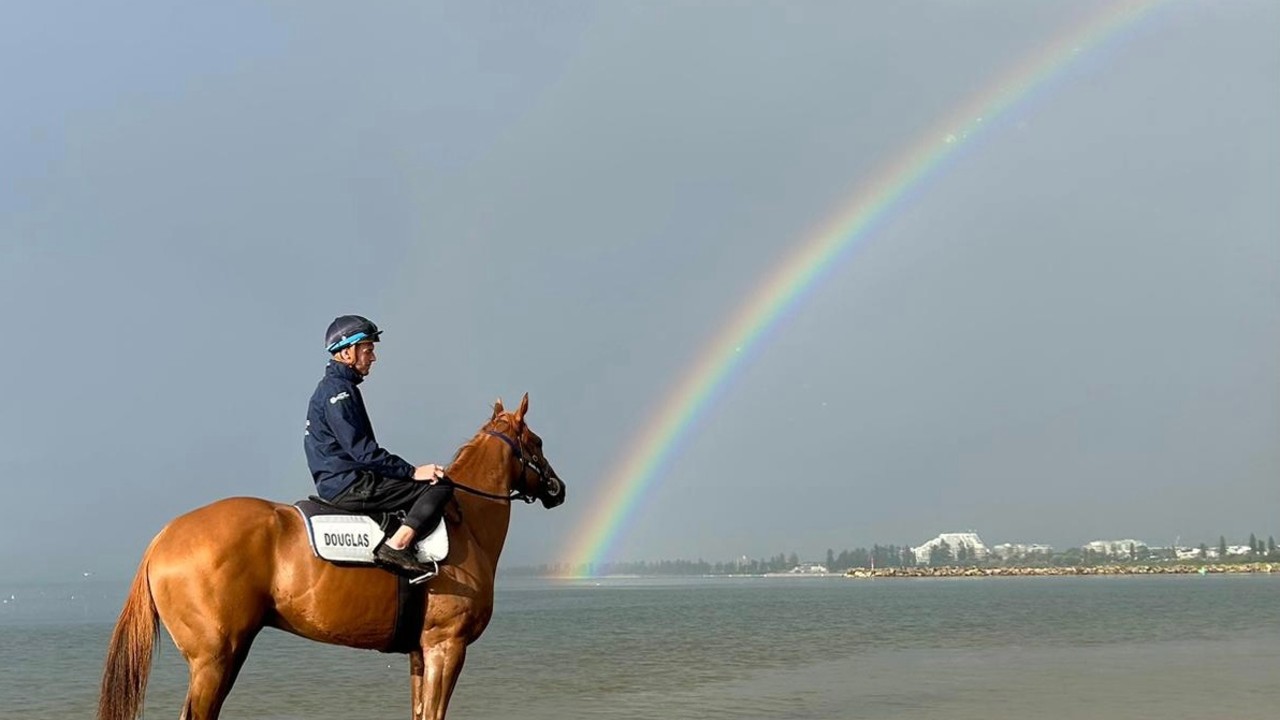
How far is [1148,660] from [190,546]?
64.2 ft

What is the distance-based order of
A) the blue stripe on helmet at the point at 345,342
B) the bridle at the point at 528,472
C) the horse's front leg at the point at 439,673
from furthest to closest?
the bridle at the point at 528,472 → the blue stripe on helmet at the point at 345,342 → the horse's front leg at the point at 439,673

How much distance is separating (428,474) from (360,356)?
0.87m

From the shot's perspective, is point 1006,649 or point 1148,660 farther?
point 1006,649

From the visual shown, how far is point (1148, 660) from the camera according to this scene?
2173cm

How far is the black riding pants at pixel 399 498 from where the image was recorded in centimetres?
Answer: 732

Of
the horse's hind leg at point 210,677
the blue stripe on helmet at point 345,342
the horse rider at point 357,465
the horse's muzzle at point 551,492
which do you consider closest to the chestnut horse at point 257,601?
the horse's hind leg at point 210,677

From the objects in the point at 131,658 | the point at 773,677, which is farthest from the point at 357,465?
the point at 773,677

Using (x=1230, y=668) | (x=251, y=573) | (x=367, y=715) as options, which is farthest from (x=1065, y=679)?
(x=251, y=573)

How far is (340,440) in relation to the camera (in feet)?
23.7

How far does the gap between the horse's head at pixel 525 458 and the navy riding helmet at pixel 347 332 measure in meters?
1.30

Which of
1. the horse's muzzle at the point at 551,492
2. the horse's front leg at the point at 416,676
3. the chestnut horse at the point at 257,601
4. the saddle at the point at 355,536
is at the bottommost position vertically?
the horse's front leg at the point at 416,676

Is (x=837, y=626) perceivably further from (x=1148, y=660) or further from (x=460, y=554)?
(x=460, y=554)

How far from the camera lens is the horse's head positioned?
27.7 feet

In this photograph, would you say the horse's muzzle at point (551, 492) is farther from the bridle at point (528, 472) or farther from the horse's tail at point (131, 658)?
the horse's tail at point (131, 658)
